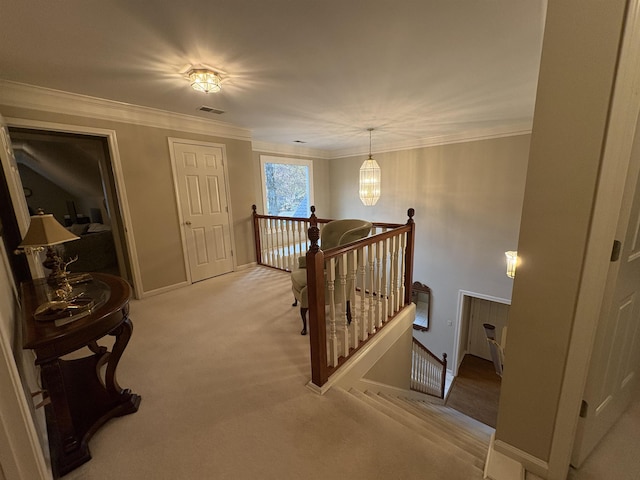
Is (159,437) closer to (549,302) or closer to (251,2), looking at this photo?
(549,302)

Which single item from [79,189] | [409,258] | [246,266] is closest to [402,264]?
[409,258]

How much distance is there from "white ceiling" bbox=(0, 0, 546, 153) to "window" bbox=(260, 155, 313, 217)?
194cm

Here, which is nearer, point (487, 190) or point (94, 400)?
point (94, 400)

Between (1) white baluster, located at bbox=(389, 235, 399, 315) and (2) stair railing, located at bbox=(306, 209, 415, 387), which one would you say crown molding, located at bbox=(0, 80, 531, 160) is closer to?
(2) stair railing, located at bbox=(306, 209, 415, 387)

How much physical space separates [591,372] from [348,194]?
17.4 feet

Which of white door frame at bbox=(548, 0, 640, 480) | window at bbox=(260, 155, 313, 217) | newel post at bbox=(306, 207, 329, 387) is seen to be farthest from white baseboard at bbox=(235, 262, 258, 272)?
white door frame at bbox=(548, 0, 640, 480)

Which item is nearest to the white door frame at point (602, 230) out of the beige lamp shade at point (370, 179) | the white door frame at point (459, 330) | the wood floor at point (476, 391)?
the beige lamp shade at point (370, 179)

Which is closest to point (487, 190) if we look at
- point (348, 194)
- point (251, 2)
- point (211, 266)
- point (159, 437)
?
point (348, 194)

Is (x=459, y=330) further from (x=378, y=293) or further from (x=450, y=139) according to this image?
(x=378, y=293)

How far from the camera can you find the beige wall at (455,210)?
13.7ft

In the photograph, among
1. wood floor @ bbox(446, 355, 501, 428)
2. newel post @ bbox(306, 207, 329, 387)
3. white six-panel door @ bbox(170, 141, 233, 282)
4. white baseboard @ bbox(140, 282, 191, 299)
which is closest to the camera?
newel post @ bbox(306, 207, 329, 387)

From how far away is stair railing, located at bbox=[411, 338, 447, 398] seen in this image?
405 centimetres

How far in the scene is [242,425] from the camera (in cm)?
143

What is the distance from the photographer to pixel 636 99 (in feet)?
2.87
